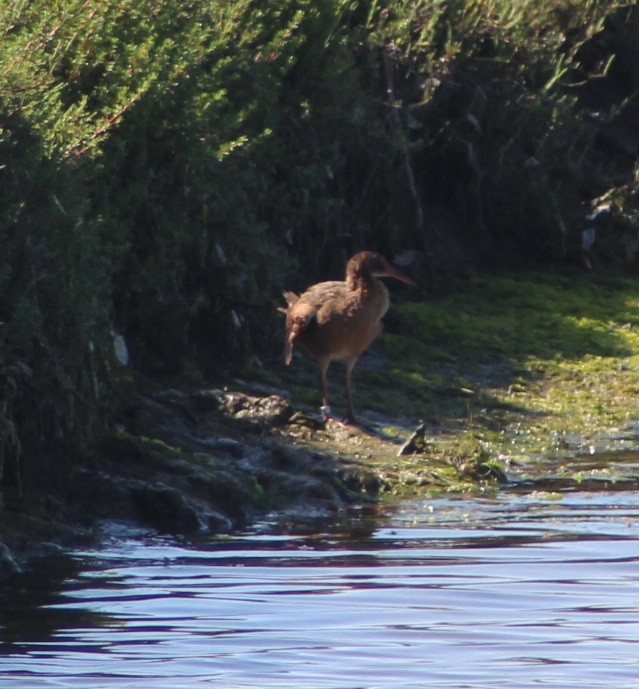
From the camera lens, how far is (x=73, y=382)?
906cm

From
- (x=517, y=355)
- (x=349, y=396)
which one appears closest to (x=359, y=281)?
(x=349, y=396)

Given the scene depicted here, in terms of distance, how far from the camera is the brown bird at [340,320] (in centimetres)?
1166

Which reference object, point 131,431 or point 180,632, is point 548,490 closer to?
point 131,431

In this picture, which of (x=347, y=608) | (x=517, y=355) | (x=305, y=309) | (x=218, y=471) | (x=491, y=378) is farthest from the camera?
(x=517, y=355)

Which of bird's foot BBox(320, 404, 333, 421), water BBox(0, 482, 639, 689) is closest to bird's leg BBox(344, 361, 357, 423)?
bird's foot BBox(320, 404, 333, 421)

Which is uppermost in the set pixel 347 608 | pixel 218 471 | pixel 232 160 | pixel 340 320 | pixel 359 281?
pixel 232 160

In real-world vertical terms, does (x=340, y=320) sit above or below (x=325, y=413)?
above

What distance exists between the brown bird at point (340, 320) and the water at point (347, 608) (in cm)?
245

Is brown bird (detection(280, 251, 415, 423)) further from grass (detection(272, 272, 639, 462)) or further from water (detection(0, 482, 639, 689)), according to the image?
water (detection(0, 482, 639, 689))

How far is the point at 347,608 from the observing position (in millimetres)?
7137

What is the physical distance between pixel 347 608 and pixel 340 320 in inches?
184

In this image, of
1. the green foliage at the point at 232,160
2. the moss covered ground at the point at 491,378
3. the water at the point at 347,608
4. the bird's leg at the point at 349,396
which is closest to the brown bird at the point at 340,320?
the bird's leg at the point at 349,396

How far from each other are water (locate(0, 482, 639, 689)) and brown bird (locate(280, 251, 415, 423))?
8.03ft

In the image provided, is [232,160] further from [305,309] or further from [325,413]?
[325,413]
